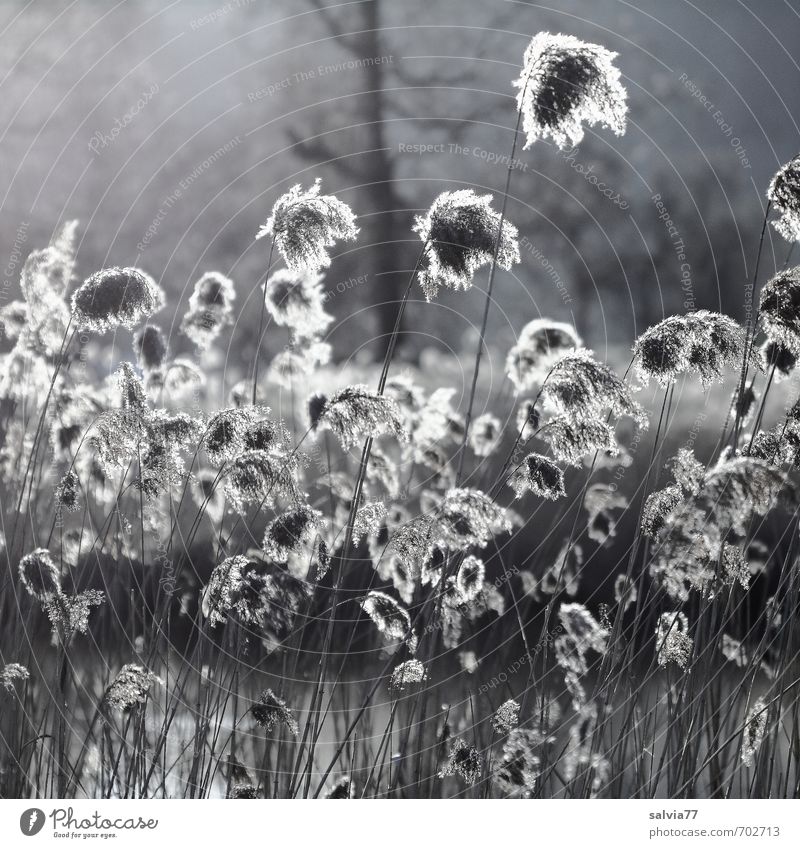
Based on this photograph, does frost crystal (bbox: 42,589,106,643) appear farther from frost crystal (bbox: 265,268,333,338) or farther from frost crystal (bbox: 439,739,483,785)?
frost crystal (bbox: 439,739,483,785)

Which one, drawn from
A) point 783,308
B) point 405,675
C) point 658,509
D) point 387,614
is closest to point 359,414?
point 387,614

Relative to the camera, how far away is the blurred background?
7.83ft

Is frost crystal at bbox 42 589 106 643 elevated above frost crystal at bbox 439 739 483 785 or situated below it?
above

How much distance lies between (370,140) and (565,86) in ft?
2.12

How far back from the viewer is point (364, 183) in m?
2.41

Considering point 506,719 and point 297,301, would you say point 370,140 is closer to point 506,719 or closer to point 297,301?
point 297,301

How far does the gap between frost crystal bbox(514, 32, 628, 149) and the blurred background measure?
Answer: 0.23 meters

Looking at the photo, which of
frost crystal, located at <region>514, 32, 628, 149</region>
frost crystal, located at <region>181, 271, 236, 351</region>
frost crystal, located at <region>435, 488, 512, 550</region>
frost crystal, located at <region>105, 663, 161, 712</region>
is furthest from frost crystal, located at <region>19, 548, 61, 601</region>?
frost crystal, located at <region>514, 32, 628, 149</region>

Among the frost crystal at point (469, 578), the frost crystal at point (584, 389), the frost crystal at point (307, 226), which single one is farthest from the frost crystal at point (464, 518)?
the frost crystal at point (307, 226)

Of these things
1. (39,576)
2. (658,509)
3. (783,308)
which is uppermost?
(783,308)

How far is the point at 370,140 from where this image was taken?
95.9 inches

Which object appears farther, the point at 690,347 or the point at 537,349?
the point at 537,349

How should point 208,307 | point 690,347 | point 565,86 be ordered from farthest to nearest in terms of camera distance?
point 208,307
point 690,347
point 565,86
